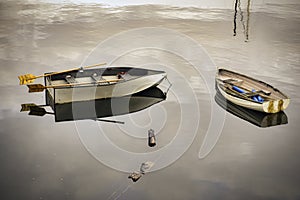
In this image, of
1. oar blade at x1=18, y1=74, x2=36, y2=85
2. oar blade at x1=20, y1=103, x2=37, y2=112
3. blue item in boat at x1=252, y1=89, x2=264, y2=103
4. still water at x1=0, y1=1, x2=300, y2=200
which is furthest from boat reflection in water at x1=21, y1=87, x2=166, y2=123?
blue item in boat at x1=252, y1=89, x2=264, y2=103

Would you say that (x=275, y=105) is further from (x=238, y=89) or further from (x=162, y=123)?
(x=162, y=123)

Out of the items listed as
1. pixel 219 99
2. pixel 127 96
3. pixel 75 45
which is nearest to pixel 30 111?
pixel 127 96

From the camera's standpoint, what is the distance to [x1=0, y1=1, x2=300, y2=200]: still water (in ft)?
16.7

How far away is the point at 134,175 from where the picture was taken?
17.1ft

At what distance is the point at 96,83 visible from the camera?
7.18 meters

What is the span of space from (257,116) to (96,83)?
8.18ft

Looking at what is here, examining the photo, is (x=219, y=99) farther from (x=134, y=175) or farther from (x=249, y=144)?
(x=134, y=175)

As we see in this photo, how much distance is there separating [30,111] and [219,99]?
2985mm

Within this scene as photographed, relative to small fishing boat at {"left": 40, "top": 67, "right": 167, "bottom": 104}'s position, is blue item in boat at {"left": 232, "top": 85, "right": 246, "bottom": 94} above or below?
below

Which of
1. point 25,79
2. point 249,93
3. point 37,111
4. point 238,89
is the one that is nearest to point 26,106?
point 37,111

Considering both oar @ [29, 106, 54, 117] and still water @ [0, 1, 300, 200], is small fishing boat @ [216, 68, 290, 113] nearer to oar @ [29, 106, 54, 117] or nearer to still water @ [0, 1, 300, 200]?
still water @ [0, 1, 300, 200]

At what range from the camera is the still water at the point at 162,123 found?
16.7ft

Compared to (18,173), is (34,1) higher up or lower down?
higher up

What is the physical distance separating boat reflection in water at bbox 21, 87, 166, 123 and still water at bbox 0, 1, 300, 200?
5.9 inches
